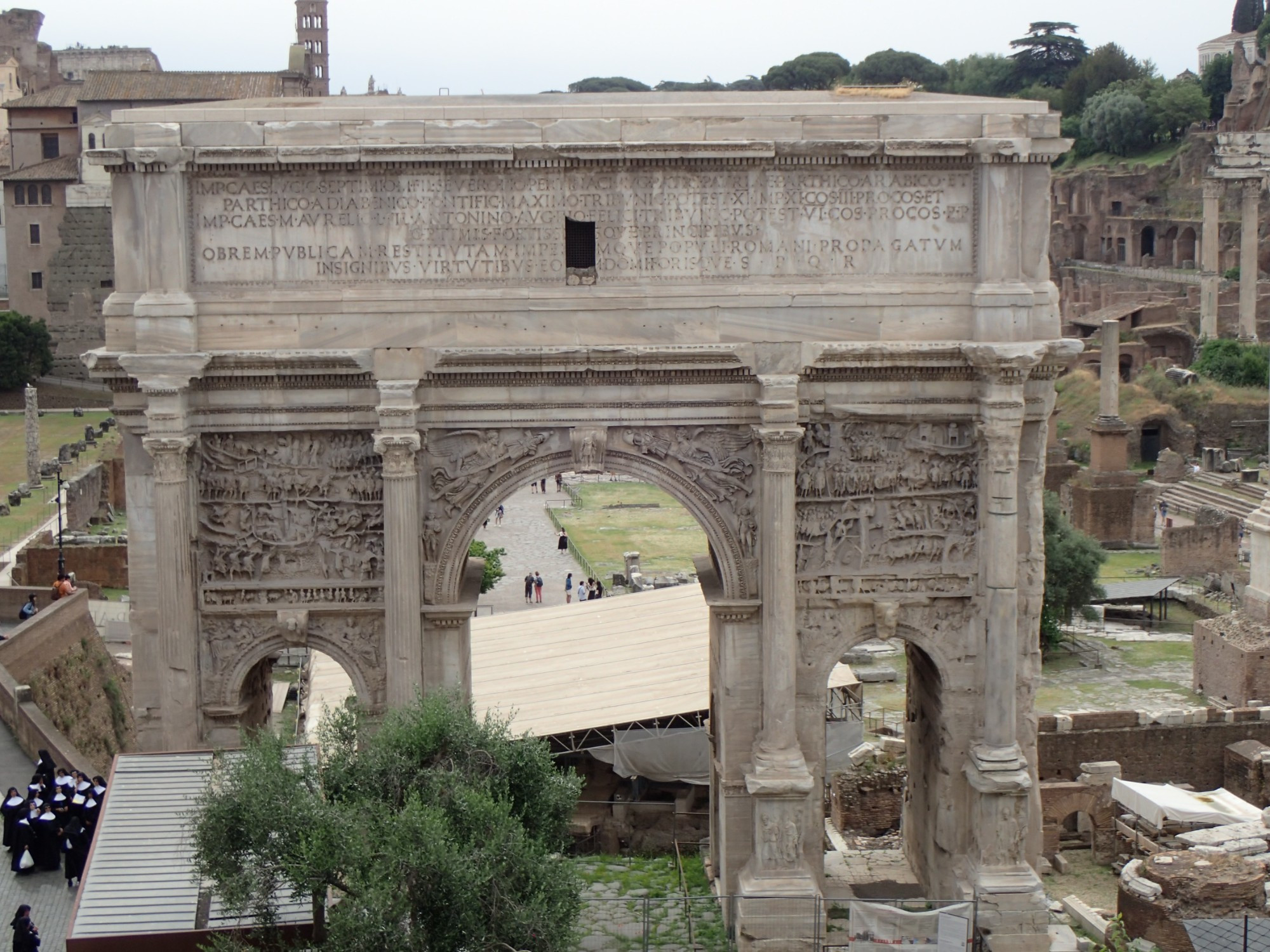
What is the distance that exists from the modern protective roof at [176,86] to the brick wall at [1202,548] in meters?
49.3

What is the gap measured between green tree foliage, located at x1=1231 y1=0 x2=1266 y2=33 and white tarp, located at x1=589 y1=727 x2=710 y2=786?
367 ft

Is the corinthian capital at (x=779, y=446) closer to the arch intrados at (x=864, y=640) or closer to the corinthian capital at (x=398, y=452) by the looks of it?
the arch intrados at (x=864, y=640)

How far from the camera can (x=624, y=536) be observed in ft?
194

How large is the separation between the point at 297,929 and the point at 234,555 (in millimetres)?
4679

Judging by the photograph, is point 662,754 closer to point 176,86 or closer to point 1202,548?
point 1202,548

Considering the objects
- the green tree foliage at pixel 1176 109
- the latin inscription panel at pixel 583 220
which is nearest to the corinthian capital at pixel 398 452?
the latin inscription panel at pixel 583 220

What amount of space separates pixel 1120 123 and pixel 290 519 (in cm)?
9733

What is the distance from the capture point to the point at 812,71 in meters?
133

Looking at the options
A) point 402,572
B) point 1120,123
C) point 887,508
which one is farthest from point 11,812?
point 1120,123

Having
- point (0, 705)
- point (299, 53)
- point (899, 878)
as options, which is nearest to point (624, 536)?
point (0, 705)

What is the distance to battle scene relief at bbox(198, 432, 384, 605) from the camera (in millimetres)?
19594

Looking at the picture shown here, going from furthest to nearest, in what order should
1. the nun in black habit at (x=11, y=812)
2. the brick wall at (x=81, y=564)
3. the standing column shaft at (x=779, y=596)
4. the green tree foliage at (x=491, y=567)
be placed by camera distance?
the green tree foliage at (x=491, y=567)
the brick wall at (x=81, y=564)
the nun in black habit at (x=11, y=812)
the standing column shaft at (x=779, y=596)

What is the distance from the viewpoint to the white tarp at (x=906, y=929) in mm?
18938

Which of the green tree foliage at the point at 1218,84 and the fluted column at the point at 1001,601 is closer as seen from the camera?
the fluted column at the point at 1001,601
